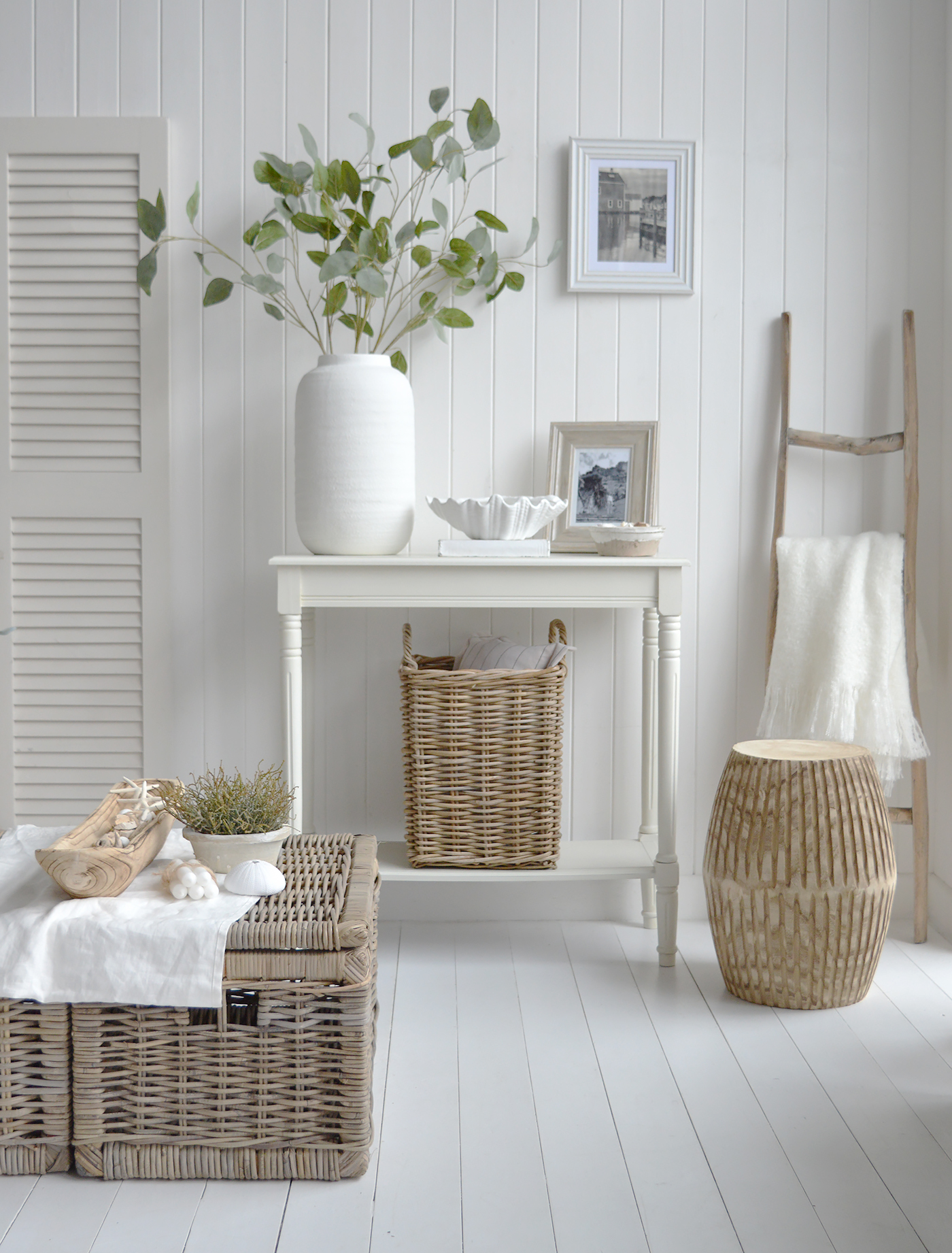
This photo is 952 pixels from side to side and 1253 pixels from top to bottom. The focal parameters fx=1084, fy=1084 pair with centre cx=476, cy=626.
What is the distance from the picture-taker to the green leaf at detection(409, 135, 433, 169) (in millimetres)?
2232

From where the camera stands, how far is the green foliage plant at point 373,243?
2248 millimetres

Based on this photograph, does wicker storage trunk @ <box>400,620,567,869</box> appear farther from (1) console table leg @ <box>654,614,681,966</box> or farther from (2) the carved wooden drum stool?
(2) the carved wooden drum stool

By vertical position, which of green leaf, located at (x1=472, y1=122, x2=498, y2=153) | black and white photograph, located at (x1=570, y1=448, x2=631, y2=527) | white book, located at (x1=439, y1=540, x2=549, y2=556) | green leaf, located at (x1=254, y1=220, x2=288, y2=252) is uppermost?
green leaf, located at (x1=472, y1=122, x2=498, y2=153)

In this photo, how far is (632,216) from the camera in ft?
8.13

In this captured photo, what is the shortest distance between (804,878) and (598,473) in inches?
39.7

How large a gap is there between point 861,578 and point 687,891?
832 millimetres

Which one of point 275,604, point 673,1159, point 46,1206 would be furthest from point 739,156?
Answer: point 46,1206

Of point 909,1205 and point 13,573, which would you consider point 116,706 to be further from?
point 909,1205

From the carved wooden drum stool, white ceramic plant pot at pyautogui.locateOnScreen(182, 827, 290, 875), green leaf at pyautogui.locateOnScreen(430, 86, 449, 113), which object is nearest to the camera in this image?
white ceramic plant pot at pyautogui.locateOnScreen(182, 827, 290, 875)

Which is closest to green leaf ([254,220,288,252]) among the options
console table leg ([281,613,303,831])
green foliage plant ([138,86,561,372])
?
green foliage plant ([138,86,561,372])

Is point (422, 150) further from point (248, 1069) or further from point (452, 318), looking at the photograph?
point (248, 1069)

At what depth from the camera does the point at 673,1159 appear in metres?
1.51

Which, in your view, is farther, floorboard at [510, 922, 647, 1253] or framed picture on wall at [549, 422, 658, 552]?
framed picture on wall at [549, 422, 658, 552]

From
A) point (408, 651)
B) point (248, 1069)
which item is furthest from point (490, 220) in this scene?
point (248, 1069)
